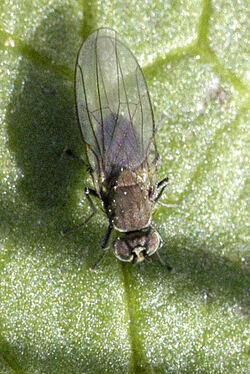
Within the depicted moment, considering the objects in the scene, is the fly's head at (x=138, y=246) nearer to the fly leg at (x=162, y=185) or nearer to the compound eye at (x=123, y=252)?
the compound eye at (x=123, y=252)

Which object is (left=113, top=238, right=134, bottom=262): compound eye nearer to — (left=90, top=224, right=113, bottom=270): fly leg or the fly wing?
(left=90, top=224, right=113, bottom=270): fly leg

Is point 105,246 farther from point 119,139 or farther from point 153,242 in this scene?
point 119,139

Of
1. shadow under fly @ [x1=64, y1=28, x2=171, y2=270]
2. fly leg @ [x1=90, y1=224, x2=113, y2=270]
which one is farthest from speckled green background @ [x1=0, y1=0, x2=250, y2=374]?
shadow under fly @ [x1=64, y1=28, x2=171, y2=270]

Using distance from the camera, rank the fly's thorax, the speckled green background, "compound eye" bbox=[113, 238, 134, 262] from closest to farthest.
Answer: the speckled green background, "compound eye" bbox=[113, 238, 134, 262], the fly's thorax

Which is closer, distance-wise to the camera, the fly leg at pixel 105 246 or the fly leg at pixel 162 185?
the fly leg at pixel 105 246

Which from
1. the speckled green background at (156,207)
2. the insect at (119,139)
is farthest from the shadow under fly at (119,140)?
the speckled green background at (156,207)

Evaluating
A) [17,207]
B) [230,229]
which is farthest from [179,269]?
[17,207]

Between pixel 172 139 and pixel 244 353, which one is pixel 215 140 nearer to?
pixel 172 139
